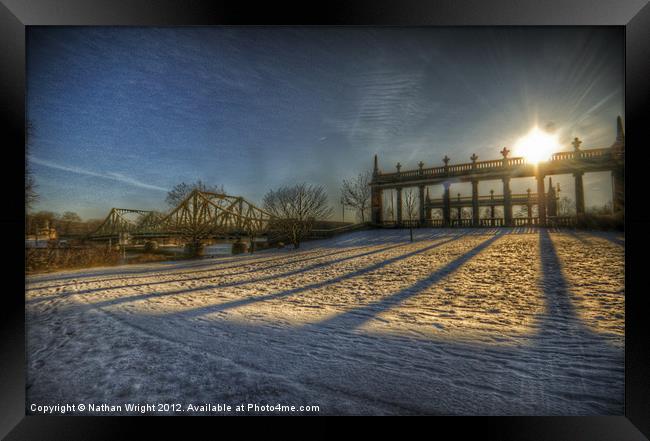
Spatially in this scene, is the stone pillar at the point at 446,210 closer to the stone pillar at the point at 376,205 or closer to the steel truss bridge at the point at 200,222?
the stone pillar at the point at 376,205

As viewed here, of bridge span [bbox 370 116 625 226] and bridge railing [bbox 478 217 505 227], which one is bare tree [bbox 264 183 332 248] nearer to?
bridge span [bbox 370 116 625 226]

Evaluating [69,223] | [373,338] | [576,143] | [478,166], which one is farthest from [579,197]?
[69,223]

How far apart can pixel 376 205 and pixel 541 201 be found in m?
2.77

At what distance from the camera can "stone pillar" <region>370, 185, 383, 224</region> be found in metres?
4.64

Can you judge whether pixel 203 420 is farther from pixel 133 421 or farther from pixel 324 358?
pixel 324 358

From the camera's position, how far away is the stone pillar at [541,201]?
3.80 metres

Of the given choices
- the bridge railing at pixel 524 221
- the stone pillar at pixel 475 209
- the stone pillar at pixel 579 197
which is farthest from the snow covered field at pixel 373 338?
the stone pillar at pixel 475 209

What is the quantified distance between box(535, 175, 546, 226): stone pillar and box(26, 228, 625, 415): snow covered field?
21cm

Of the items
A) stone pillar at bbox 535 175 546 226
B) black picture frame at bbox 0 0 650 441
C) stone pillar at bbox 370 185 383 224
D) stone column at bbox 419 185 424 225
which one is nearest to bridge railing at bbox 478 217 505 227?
stone pillar at bbox 535 175 546 226

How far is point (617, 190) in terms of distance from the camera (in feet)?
9.30

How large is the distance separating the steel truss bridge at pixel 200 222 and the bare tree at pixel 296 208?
1.33ft

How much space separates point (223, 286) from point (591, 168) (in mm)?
6181

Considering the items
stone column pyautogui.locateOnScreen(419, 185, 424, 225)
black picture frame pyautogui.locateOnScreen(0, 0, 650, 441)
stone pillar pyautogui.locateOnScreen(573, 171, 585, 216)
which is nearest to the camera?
black picture frame pyautogui.locateOnScreen(0, 0, 650, 441)
